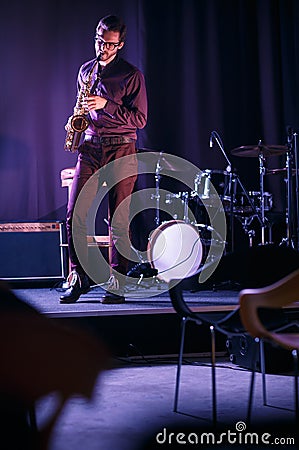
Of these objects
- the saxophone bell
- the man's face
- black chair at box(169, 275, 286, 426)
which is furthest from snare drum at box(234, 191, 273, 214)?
black chair at box(169, 275, 286, 426)

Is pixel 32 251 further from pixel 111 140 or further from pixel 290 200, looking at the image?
pixel 290 200

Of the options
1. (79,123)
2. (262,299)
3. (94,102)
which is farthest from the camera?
(79,123)

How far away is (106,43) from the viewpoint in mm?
4566

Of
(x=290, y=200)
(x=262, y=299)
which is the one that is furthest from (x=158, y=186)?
(x=262, y=299)

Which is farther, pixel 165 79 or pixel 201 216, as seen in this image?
pixel 165 79

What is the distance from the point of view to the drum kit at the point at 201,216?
5.86 meters

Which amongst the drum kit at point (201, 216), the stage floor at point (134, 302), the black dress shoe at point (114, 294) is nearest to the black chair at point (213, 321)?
the stage floor at point (134, 302)

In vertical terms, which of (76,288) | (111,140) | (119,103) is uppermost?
(119,103)

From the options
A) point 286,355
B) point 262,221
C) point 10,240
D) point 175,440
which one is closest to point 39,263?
point 10,240

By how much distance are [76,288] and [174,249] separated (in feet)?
4.92

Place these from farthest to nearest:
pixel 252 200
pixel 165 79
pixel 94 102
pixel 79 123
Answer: pixel 165 79
pixel 252 200
pixel 79 123
pixel 94 102

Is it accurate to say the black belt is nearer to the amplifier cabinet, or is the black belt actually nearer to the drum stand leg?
the amplifier cabinet

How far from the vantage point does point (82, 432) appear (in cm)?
281

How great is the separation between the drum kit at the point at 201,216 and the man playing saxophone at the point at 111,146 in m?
1.13
